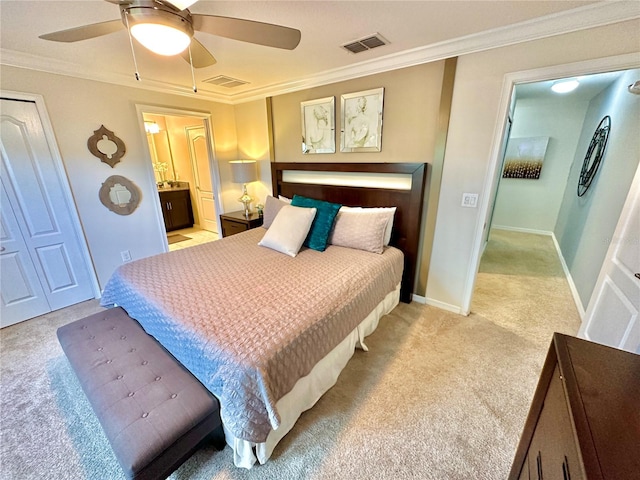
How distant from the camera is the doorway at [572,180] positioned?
245 cm

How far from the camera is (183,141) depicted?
521 centimetres

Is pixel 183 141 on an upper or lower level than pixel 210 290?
upper

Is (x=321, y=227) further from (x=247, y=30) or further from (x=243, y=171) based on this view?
(x=243, y=171)

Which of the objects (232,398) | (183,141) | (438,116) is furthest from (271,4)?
(183,141)

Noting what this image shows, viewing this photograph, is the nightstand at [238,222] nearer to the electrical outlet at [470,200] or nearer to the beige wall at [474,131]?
the beige wall at [474,131]

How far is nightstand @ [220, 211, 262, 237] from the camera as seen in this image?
3.42 meters

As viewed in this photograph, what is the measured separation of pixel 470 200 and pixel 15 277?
14.1 feet

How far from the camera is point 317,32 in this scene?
1854 mm

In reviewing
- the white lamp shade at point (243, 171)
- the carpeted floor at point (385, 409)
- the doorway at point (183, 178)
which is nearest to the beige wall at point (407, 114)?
the carpeted floor at point (385, 409)

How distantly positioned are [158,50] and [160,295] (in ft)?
4.51

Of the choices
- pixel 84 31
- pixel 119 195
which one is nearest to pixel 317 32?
pixel 84 31

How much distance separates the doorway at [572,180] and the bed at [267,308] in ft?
4.34

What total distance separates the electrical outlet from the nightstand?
2.50 meters

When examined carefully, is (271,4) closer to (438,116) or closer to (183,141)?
(438,116)
